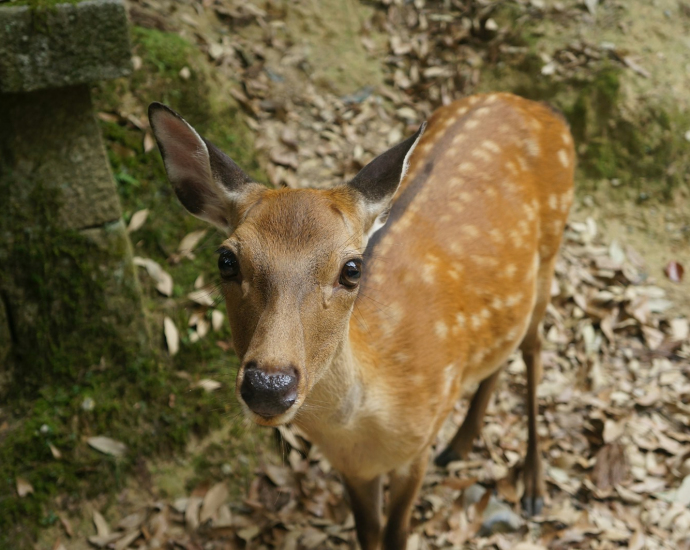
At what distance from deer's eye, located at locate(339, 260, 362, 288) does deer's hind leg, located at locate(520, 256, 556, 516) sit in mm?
1919

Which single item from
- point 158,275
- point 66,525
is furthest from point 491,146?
point 66,525

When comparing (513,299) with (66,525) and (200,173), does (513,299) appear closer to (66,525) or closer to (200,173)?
(200,173)

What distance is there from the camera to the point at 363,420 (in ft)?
9.03

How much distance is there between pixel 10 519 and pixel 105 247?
1.42 meters

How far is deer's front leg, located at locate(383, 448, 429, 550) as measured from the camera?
124 inches

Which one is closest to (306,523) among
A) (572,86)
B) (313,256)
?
(313,256)

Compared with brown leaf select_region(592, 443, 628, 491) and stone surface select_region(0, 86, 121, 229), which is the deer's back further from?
stone surface select_region(0, 86, 121, 229)

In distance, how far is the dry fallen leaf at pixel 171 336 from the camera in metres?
3.89

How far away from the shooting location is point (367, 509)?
132 inches

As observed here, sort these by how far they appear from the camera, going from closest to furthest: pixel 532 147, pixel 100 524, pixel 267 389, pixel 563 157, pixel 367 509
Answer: pixel 267 389 → pixel 367 509 → pixel 100 524 → pixel 532 147 → pixel 563 157

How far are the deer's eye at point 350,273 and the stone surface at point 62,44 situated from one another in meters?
1.51

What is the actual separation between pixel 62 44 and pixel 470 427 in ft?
9.80

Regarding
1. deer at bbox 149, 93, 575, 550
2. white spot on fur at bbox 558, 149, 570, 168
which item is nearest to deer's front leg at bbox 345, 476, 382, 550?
deer at bbox 149, 93, 575, 550

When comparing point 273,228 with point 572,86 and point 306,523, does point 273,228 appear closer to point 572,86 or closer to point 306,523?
point 306,523
